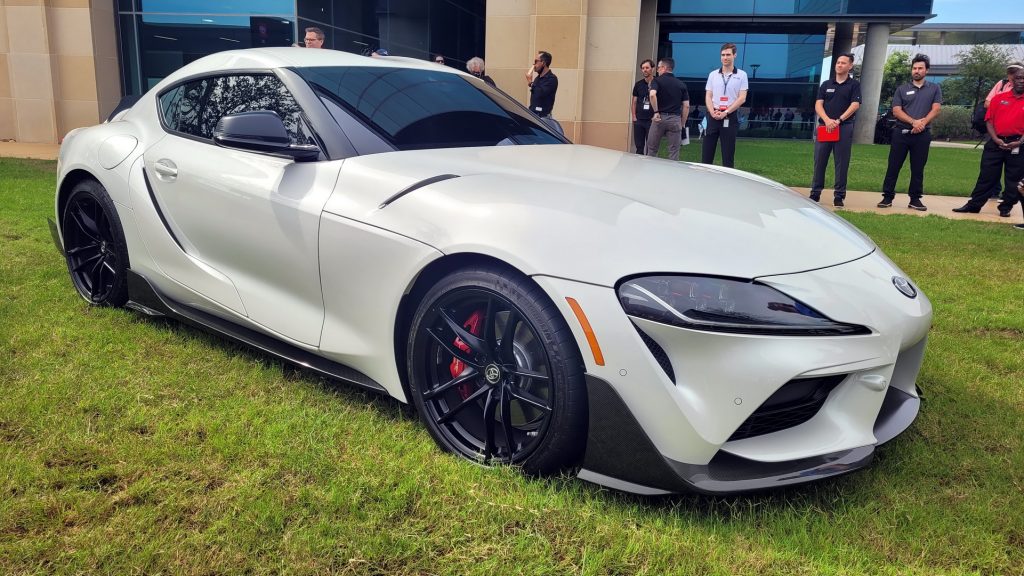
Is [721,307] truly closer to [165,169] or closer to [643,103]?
[165,169]

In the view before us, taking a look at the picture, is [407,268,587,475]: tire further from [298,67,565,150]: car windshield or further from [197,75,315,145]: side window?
[197,75,315,145]: side window

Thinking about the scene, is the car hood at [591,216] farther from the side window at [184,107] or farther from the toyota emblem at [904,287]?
the side window at [184,107]

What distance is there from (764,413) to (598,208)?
802 millimetres

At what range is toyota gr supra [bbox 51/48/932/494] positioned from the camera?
2.16 m

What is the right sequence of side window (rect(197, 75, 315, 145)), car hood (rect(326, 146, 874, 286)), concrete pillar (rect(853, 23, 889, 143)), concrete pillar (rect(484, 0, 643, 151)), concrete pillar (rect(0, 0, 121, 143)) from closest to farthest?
car hood (rect(326, 146, 874, 286))
side window (rect(197, 75, 315, 145))
concrete pillar (rect(484, 0, 643, 151))
concrete pillar (rect(0, 0, 121, 143))
concrete pillar (rect(853, 23, 889, 143))

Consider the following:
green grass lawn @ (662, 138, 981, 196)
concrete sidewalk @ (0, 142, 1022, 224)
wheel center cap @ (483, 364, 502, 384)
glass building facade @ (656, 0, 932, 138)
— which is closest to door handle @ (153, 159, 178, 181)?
wheel center cap @ (483, 364, 502, 384)

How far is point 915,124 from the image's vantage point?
941cm

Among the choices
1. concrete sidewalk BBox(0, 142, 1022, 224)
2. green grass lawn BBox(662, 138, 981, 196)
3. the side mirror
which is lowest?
green grass lawn BBox(662, 138, 981, 196)

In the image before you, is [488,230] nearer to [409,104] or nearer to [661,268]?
[661,268]

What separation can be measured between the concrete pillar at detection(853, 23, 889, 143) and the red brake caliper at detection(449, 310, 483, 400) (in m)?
32.2

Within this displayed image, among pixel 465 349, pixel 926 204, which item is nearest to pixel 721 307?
pixel 465 349

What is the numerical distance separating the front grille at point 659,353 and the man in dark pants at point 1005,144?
8.72 metres

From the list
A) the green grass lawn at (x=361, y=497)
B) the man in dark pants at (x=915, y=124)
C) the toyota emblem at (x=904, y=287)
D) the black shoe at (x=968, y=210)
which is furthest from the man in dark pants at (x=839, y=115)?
the toyota emblem at (x=904, y=287)

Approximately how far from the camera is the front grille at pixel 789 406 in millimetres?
2172
